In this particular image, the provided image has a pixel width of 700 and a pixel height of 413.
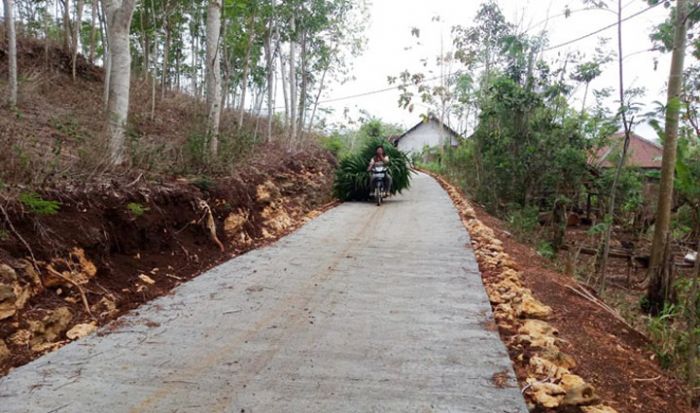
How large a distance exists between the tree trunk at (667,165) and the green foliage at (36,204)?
6663mm

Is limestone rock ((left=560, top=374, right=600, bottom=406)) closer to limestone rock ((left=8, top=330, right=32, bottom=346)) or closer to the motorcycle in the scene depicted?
limestone rock ((left=8, top=330, right=32, bottom=346))

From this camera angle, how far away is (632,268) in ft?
37.6

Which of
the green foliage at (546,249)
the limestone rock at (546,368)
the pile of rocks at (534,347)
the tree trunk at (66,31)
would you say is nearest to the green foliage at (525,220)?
the green foliage at (546,249)

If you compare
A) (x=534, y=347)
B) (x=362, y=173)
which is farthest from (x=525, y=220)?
(x=534, y=347)

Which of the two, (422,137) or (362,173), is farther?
(422,137)

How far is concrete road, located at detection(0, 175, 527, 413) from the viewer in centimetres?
242

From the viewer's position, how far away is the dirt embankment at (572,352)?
247cm

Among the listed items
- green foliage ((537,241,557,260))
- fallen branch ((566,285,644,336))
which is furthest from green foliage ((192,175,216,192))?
green foliage ((537,241,557,260))

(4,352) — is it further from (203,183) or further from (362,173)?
(362,173)

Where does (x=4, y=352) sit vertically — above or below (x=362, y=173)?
below

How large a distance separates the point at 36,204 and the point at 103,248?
0.69m

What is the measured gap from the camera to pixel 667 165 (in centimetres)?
816

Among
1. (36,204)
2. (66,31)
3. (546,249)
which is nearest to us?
(36,204)

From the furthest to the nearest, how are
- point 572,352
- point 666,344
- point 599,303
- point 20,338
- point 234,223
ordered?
1. point 234,223
2. point 599,303
3. point 666,344
4. point 572,352
5. point 20,338
